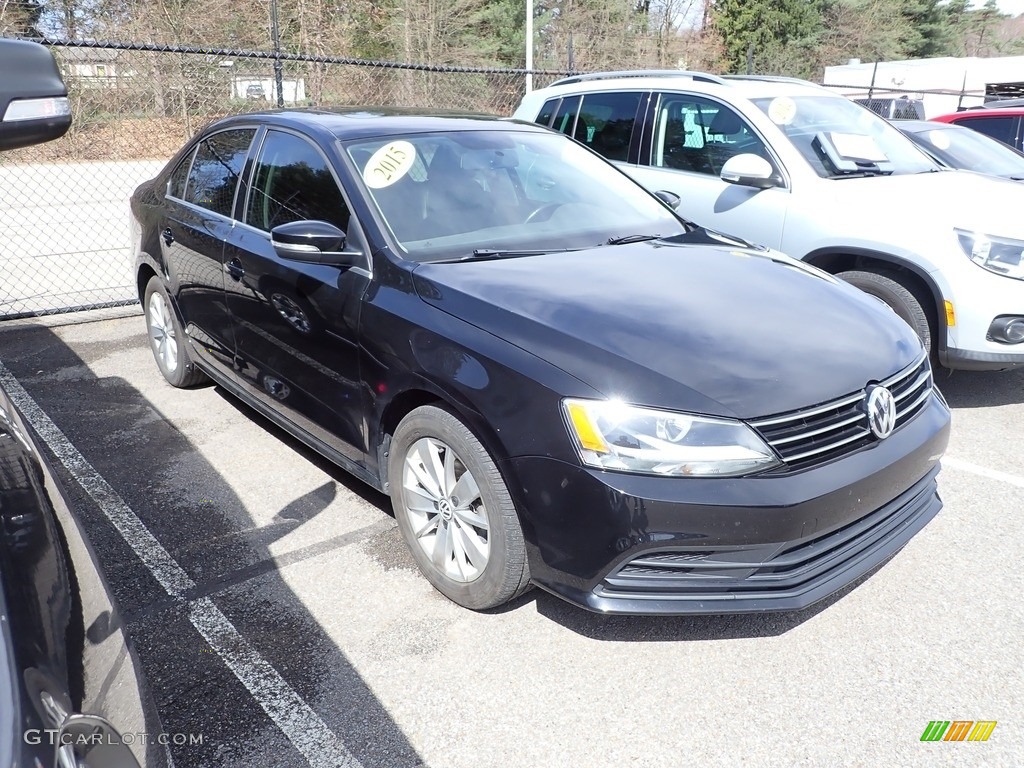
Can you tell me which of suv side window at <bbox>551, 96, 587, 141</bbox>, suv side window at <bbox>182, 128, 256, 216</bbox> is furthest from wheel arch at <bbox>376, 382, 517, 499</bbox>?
suv side window at <bbox>551, 96, 587, 141</bbox>

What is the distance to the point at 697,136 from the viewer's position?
229 inches

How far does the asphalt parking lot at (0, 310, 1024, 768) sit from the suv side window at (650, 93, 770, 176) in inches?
104

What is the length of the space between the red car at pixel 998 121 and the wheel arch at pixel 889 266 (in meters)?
6.59

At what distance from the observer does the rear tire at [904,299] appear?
15.3 ft

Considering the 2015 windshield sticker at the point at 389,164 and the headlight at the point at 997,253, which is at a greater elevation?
the 2015 windshield sticker at the point at 389,164

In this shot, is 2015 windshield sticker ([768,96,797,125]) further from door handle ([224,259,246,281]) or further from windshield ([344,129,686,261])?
door handle ([224,259,246,281])

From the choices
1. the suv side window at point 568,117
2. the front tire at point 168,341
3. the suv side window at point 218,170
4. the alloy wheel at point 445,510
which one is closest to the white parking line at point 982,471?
the alloy wheel at point 445,510

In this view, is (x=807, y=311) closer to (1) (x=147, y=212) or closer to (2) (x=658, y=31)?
(1) (x=147, y=212)

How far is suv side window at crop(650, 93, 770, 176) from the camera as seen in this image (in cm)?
553

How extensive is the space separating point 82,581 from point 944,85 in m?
30.2

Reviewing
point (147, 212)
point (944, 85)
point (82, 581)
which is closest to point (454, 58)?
point (944, 85)

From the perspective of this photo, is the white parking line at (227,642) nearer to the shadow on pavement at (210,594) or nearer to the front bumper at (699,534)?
the shadow on pavement at (210,594)

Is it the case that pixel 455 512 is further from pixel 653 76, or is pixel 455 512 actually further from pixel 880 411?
pixel 653 76

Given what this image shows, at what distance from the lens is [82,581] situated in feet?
4.62
